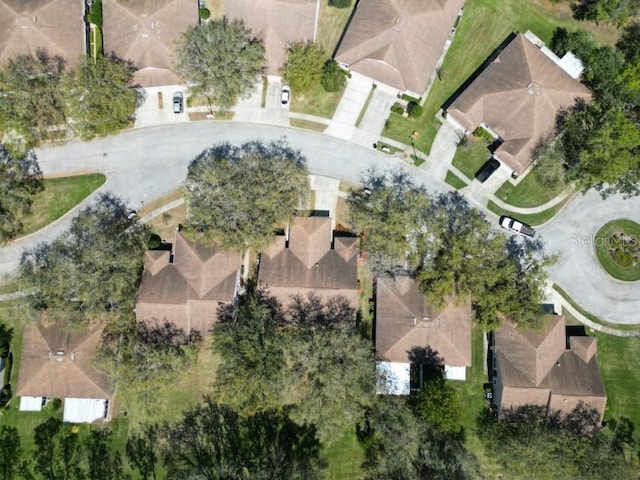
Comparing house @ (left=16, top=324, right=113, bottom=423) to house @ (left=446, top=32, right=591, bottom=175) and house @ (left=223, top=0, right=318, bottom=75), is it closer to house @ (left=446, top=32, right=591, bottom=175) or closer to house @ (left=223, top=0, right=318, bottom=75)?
house @ (left=223, top=0, right=318, bottom=75)

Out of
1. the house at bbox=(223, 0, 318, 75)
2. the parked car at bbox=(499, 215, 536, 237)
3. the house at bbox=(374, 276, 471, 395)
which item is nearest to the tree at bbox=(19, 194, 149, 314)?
the house at bbox=(223, 0, 318, 75)

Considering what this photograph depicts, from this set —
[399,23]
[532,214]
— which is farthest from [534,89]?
[399,23]

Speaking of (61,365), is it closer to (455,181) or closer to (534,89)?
(455,181)

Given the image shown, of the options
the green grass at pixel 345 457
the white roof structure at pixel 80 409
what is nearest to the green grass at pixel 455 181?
the green grass at pixel 345 457

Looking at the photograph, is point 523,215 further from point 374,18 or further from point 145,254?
point 145,254

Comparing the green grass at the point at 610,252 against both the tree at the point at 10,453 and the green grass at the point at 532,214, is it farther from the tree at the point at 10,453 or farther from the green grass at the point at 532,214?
the tree at the point at 10,453

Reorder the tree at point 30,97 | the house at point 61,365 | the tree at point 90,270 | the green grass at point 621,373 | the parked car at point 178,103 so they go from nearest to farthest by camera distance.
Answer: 1. the tree at point 90,270
2. the house at point 61,365
3. the tree at point 30,97
4. the green grass at point 621,373
5. the parked car at point 178,103

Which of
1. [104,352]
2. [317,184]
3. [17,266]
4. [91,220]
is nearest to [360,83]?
[317,184]
